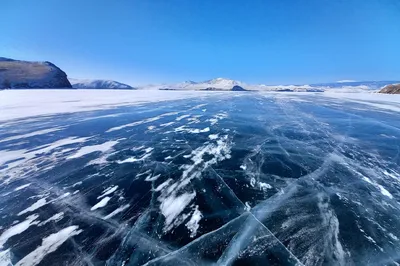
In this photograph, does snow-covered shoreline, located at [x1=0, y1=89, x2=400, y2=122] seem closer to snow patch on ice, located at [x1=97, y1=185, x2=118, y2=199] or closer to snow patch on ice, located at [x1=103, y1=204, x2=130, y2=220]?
snow patch on ice, located at [x1=97, y1=185, x2=118, y2=199]

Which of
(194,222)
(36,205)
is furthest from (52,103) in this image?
(194,222)

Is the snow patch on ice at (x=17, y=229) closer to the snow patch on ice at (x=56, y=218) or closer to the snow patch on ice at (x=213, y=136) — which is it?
the snow patch on ice at (x=56, y=218)

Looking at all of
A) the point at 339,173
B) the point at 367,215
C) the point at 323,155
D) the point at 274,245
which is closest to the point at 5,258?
the point at 274,245

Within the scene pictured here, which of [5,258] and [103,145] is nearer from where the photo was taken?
[5,258]

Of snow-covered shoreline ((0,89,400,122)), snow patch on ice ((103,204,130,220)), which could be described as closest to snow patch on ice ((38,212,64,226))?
snow patch on ice ((103,204,130,220))

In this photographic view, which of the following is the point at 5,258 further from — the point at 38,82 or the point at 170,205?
the point at 38,82

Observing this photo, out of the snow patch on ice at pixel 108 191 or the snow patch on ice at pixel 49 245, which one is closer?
the snow patch on ice at pixel 49 245

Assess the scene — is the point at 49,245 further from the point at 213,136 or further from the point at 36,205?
the point at 213,136

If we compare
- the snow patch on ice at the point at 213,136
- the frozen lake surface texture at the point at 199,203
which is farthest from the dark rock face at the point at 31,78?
the snow patch on ice at the point at 213,136
